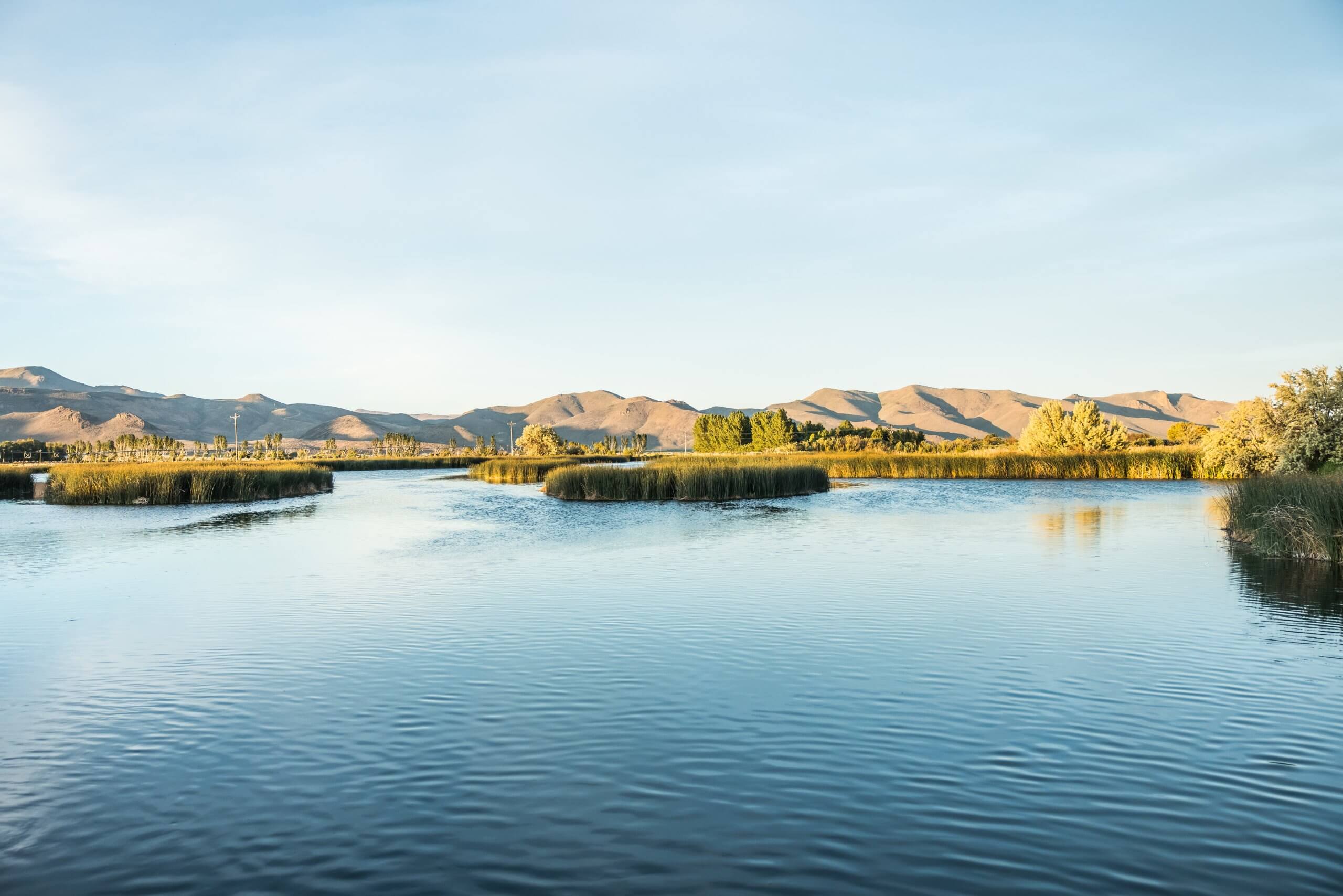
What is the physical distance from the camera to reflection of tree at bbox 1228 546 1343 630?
12156 millimetres

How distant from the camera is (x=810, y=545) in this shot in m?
20.4

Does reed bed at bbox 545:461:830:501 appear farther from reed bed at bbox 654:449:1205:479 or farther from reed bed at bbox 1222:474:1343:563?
reed bed at bbox 1222:474:1343:563

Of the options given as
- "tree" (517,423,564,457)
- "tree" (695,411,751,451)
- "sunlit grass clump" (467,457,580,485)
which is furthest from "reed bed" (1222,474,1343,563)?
"tree" (695,411,751,451)

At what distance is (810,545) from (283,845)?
1626 cm

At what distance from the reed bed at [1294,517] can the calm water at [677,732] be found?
156 cm

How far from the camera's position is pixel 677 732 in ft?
22.8

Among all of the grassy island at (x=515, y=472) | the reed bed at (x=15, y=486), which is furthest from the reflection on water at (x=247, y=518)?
the grassy island at (x=515, y=472)

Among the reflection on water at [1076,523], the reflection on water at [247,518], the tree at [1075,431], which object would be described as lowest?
the reflection on water at [247,518]

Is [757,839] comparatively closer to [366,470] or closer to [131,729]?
[131,729]

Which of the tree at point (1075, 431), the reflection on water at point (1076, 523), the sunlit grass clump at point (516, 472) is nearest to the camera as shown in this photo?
the reflection on water at point (1076, 523)

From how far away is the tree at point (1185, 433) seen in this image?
84312 millimetres

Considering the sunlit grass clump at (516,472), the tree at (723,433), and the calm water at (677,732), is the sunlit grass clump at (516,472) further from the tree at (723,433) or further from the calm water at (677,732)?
the tree at (723,433)

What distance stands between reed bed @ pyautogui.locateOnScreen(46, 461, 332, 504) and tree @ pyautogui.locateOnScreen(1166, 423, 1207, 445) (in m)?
73.2

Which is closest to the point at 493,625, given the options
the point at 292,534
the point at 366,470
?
the point at 292,534
